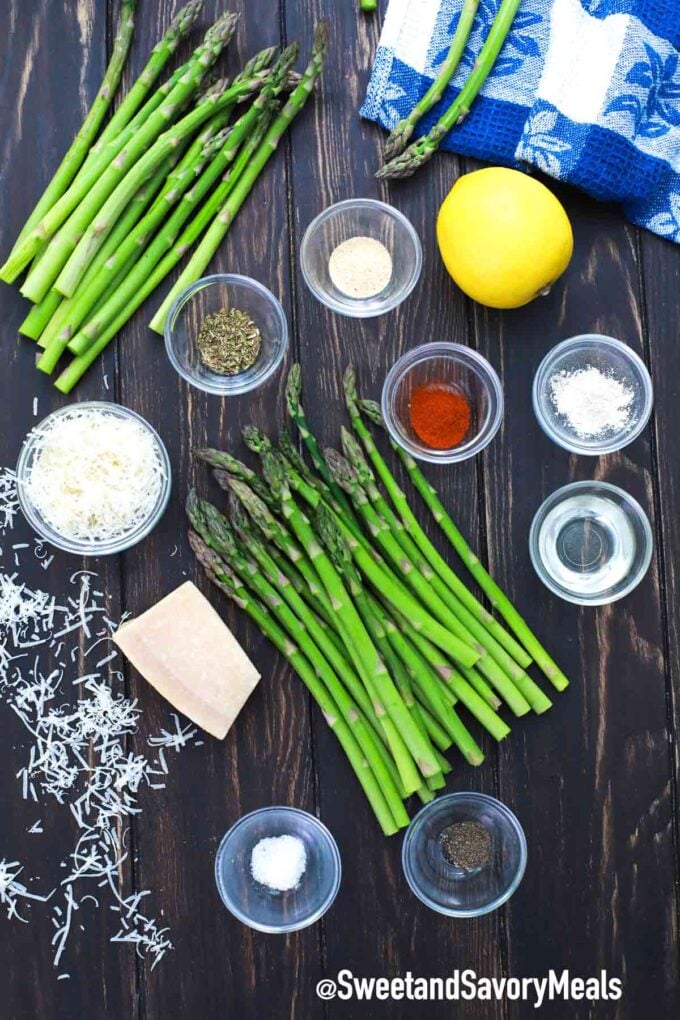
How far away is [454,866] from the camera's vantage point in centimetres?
190

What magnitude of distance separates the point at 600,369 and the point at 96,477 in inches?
40.9

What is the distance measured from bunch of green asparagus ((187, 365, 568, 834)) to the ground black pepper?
0.36 feet

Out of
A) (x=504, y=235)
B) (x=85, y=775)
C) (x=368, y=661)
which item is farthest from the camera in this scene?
(x=85, y=775)

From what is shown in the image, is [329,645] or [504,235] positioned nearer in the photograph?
[504,235]

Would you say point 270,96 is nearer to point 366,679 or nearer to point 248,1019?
point 366,679

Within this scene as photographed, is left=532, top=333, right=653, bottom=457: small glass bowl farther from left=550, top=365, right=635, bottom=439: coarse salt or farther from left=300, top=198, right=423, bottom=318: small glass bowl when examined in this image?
left=300, top=198, right=423, bottom=318: small glass bowl

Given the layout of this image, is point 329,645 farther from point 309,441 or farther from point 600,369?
point 600,369

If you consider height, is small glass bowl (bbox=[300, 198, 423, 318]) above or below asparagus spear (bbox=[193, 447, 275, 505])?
above

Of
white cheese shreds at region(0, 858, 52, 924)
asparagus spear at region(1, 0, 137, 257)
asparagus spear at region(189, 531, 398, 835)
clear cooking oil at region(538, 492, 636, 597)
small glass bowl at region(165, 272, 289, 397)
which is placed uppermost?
asparagus spear at region(1, 0, 137, 257)

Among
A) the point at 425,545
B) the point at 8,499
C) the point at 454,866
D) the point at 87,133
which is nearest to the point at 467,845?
the point at 454,866

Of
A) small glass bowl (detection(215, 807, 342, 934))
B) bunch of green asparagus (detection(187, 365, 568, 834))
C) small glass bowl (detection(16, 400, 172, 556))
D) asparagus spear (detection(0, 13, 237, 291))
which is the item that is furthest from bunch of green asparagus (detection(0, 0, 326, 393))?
small glass bowl (detection(215, 807, 342, 934))

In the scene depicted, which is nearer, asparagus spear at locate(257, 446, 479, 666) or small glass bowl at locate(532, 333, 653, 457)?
asparagus spear at locate(257, 446, 479, 666)

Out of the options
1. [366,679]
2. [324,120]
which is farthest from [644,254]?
[366,679]

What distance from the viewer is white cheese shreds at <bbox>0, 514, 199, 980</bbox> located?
1.91 m
